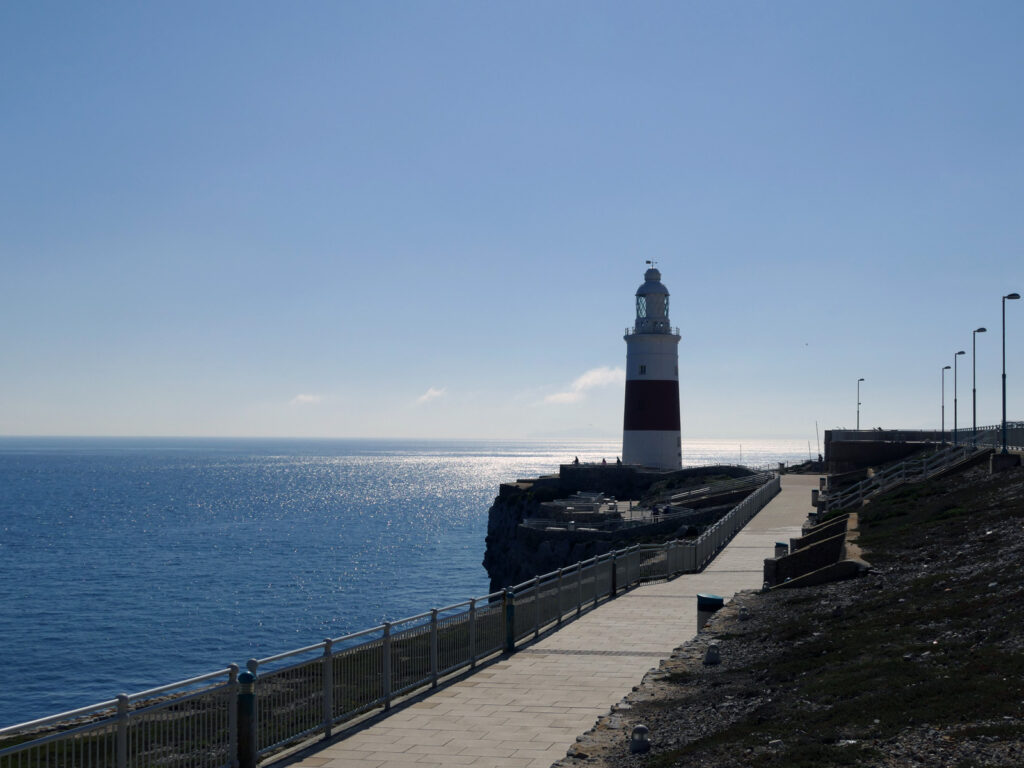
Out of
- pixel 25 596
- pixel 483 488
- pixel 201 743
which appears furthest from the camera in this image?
pixel 483 488

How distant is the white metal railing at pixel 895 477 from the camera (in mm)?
38794

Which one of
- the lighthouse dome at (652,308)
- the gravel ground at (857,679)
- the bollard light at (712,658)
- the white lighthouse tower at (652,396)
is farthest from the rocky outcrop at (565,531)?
the bollard light at (712,658)

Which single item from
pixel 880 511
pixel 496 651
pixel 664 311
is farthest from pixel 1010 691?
pixel 664 311

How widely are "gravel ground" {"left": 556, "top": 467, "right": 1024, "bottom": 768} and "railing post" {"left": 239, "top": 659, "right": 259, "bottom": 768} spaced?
3307 millimetres

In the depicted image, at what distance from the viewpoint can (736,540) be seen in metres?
33.4

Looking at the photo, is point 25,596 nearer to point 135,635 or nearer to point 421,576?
point 135,635

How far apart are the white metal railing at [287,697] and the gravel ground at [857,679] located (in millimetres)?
3140

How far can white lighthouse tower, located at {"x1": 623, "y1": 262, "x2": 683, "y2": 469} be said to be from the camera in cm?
6694

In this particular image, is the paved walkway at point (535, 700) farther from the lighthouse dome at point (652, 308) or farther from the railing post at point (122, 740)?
the lighthouse dome at point (652, 308)

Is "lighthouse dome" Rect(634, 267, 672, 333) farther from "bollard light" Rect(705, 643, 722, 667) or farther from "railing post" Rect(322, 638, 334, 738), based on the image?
"railing post" Rect(322, 638, 334, 738)

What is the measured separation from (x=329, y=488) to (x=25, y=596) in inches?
5009

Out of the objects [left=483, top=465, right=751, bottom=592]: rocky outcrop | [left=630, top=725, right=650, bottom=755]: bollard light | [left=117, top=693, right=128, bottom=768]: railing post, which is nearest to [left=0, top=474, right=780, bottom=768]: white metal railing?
[left=117, top=693, right=128, bottom=768]: railing post

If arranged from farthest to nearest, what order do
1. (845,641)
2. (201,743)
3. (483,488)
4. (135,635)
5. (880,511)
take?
1. (483,488)
2. (135,635)
3. (880,511)
4. (845,641)
5. (201,743)

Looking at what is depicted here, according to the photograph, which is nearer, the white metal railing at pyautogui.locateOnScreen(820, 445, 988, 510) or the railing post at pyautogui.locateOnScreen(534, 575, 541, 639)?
the railing post at pyautogui.locateOnScreen(534, 575, 541, 639)
